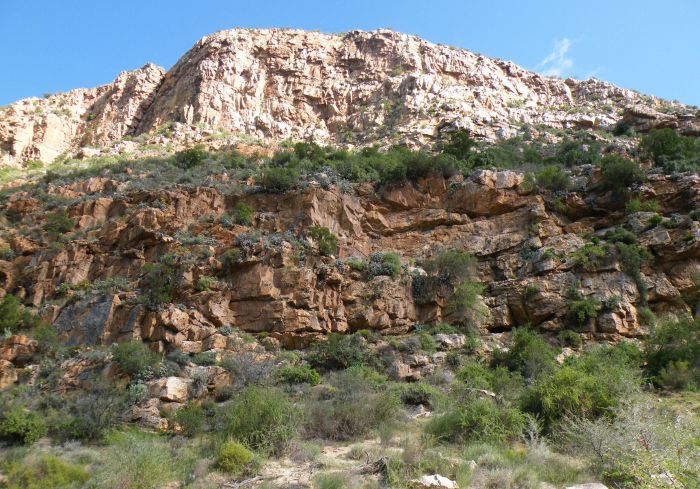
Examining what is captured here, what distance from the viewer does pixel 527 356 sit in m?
16.8

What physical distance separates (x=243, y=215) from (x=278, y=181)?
Answer: 8.77 feet

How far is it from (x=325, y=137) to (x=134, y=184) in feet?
58.5

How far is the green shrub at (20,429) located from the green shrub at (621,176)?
23760 mm

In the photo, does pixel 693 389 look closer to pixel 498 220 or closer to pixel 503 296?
pixel 503 296

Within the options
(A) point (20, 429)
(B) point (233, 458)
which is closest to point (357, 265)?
(B) point (233, 458)

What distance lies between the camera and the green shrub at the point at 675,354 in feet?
48.7

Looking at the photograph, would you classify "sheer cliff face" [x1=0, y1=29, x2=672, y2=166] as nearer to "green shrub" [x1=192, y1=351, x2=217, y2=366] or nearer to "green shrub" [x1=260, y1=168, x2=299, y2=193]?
"green shrub" [x1=260, y1=168, x2=299, y2=193]

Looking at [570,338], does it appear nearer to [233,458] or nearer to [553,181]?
[553,181]

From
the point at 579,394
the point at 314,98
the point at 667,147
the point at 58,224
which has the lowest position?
the point at 579,394

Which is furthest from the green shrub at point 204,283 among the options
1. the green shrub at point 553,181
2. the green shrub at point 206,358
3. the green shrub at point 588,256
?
the green shrub at point 553,181

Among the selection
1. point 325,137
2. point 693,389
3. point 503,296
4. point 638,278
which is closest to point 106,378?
point 503,296

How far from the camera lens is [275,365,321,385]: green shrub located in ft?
52.2

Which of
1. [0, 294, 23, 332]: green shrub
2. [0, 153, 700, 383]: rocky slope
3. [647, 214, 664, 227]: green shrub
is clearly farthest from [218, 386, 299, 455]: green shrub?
[647, 214, 664, 227]: green shrub

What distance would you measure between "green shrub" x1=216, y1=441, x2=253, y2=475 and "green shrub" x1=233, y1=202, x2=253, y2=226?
49.3 ft
